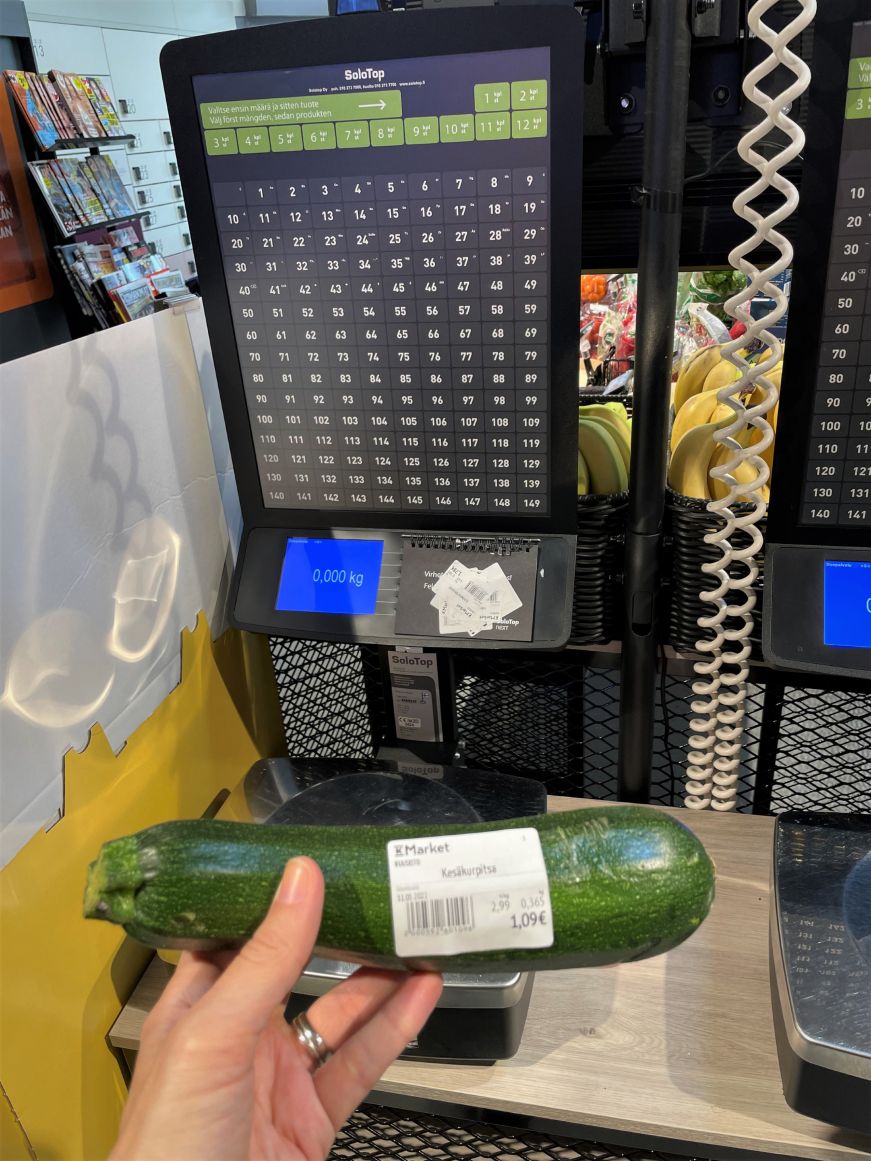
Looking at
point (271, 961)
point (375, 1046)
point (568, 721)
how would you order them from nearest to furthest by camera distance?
1. point (271, 961)
2. point (375, 1046)
3. point (568, 721)

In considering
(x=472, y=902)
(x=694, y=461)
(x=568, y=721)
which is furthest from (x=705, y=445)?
(x=472, y=902)

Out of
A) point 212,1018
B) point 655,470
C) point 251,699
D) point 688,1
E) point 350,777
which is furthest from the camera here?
point 251,699

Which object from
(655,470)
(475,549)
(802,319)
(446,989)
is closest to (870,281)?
(802,319)

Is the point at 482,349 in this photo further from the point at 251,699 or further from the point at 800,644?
the point at 251,699

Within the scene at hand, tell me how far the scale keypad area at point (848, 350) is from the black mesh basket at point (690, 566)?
0.06 meters

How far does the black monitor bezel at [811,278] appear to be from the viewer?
577 millimetres

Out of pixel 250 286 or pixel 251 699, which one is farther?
pixel 251 699

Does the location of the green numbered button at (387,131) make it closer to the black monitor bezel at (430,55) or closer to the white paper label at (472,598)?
the black monitor bezel at (430,55)

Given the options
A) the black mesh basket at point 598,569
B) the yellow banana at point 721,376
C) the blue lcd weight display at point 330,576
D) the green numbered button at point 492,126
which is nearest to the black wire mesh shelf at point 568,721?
the black mesh basket at point 598,569

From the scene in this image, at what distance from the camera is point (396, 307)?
708 millimetres

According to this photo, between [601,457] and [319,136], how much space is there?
364 millimetres

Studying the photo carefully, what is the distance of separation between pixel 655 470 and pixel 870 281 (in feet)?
0.68

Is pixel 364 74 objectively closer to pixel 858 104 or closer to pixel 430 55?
pixel 430 55

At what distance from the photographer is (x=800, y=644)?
710 millimetres
